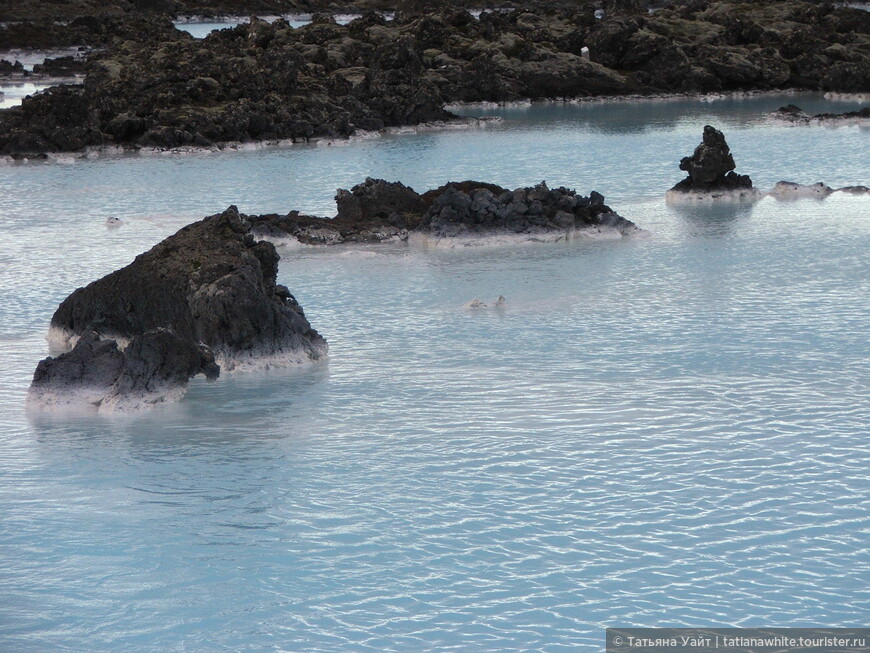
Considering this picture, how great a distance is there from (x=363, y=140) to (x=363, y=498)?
2946cm

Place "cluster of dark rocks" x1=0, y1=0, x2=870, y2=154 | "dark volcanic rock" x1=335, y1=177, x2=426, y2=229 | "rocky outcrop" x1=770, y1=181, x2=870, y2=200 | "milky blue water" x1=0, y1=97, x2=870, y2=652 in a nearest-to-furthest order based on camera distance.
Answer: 1. "milky blue water" x1=0, y1=97, x2=870, y2=652
2. "dark volcanic rock" x1=335, y1=177, x2=426, y2=229
3. "rocky outcrop" x1=770, y1=181, x2=870, y2=200
4. "cluster of dark rocks" x1=0, y1=0, x2=870, y2=154

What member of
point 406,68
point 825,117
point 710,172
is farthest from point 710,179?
point 406,68

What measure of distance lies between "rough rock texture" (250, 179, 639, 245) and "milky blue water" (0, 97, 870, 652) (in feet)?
3.23

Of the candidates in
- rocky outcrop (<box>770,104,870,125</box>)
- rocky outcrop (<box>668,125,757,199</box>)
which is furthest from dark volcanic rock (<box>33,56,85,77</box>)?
rocky outcrop (<box>668,125,757,199</box>)

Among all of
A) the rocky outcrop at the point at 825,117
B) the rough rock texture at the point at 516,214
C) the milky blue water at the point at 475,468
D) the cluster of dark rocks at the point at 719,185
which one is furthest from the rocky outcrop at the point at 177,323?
the rocky outcrop at the point at 825,117

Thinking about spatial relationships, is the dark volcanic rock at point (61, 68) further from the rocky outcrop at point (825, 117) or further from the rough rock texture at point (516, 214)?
the rough rock texture at point (516, 214)

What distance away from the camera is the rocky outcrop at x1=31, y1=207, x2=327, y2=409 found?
494 inches

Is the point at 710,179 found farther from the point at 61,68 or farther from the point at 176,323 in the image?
the point at 61,68

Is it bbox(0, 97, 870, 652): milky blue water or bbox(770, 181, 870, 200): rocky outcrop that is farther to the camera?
bbox(770, 181, 870, 200): rocky outcrop

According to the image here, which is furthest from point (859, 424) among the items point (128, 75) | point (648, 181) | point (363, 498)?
point (128, 75)

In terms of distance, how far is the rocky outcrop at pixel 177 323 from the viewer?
12555 millimetres

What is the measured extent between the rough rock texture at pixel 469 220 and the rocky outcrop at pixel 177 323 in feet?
19.9

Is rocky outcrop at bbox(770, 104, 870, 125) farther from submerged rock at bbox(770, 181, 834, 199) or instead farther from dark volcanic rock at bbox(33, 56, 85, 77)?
dark volcanic rock at bbox(33, 56, 85, 77)

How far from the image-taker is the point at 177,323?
558 inches
